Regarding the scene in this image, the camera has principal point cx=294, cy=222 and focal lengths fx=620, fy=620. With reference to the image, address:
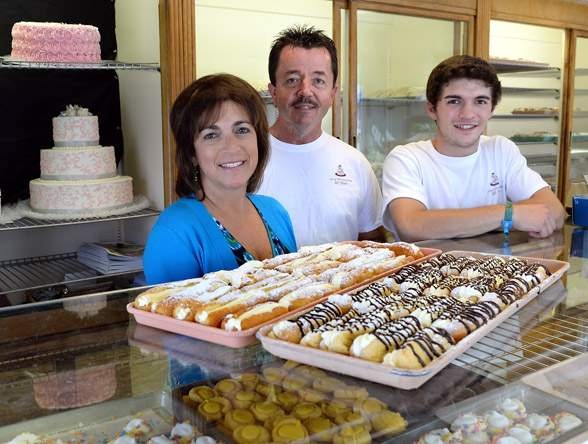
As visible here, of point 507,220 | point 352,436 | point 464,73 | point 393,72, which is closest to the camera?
point 352,436

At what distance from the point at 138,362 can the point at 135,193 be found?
7.15 feet

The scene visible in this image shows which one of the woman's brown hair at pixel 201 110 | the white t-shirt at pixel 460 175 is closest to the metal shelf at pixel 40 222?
the woman's brown hair at pixel 201 110

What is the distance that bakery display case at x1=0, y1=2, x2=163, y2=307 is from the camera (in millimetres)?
2510

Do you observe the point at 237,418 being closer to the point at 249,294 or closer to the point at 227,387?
the point at 227,387

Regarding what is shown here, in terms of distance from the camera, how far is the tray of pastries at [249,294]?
90cm

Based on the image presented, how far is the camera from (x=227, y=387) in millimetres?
761

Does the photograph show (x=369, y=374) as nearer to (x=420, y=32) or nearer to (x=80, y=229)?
(x=80, y=229)

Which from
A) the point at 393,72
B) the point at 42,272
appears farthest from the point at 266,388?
the point at 393,72

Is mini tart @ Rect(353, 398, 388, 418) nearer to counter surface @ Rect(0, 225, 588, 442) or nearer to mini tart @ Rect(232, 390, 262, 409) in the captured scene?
counter surface @ Rect(0, 225, 588, 442)

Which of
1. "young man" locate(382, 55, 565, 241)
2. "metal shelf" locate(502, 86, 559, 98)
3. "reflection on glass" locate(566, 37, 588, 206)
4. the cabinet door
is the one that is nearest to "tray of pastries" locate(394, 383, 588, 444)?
"young man" locate(382, 55, 565, 241)

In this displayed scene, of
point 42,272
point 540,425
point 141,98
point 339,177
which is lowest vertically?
point 42,272

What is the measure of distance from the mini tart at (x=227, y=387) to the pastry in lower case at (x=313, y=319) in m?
0.09

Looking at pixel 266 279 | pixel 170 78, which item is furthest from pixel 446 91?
pixel 266 279

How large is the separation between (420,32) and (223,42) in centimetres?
135
